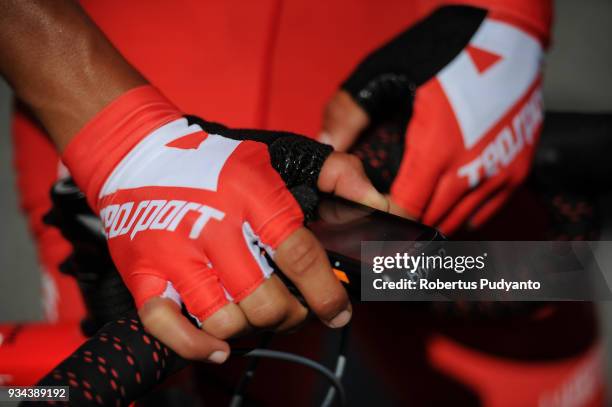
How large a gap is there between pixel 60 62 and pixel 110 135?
0.10 m

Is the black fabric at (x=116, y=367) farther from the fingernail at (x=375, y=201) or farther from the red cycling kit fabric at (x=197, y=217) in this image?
the fingernail at (x=375, y=201)

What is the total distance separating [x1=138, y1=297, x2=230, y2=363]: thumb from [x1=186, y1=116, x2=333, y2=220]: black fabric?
0.47 feet

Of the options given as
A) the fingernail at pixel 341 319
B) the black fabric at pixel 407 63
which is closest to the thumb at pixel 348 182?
the fingernail at pixel 341 319

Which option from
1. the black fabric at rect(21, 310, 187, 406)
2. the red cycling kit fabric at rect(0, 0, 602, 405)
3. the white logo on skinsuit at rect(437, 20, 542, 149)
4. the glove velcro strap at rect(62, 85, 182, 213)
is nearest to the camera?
the black fabric at rect(21, 310, 187, 406)

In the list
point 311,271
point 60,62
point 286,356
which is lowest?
point 286,356

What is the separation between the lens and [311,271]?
17.0 inches

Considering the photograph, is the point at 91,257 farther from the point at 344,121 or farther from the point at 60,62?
the point at 344,121

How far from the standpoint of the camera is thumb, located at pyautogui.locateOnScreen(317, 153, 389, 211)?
0.48 meters

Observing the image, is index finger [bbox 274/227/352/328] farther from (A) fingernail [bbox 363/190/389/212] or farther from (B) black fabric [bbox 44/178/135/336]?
(B) black fabric [bbox 44/178/135/336]

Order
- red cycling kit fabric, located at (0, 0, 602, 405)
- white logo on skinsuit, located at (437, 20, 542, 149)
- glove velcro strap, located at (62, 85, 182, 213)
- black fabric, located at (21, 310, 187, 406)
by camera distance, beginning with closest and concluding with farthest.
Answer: black fabric, located at (21, 310, 187, 406) < glove velcro strap, located at (62, 85, 182, 213) < white logo on skinsuit, located at (437, 20, 542, 149) < red cycling kit fabric, located at (0, 0, 602, 405)

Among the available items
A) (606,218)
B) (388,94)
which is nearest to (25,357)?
(388,94)

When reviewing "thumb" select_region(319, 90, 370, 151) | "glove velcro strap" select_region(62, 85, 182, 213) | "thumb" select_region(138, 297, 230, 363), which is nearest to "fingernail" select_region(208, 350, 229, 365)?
"thumb" select_region(138, 297, 230, 363)

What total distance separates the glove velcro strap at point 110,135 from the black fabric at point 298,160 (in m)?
0.09

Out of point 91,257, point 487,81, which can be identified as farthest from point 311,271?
point 487,81
